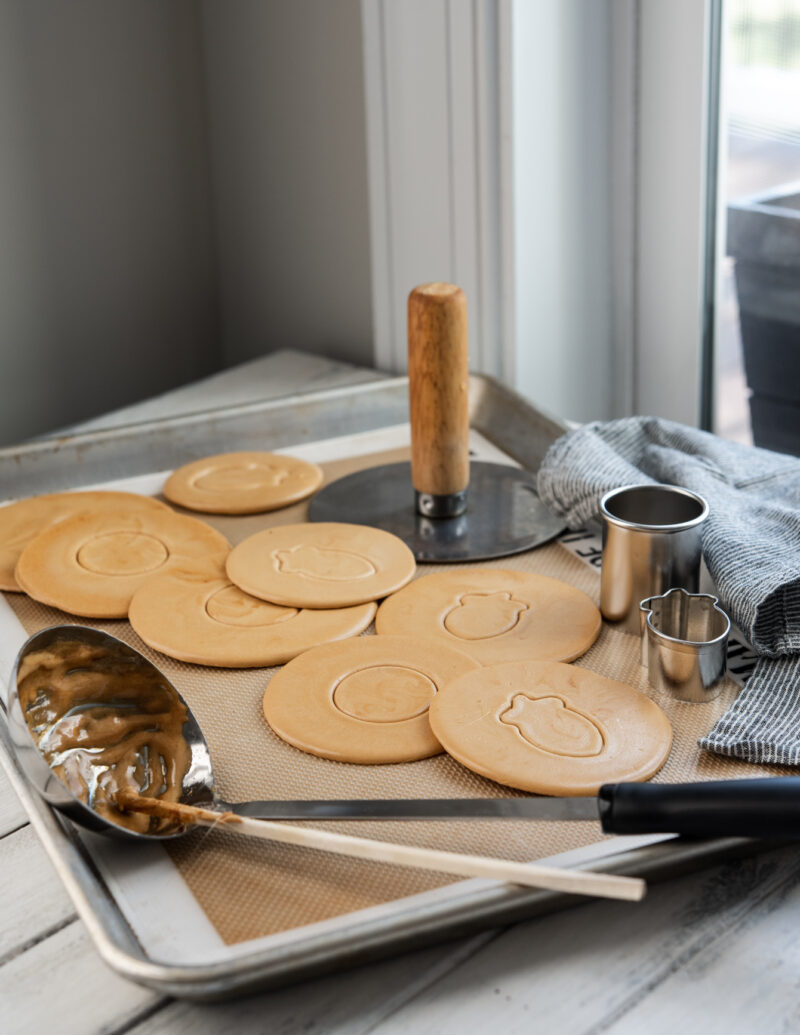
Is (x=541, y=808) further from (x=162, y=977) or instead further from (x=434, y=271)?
(x=434, y=271)

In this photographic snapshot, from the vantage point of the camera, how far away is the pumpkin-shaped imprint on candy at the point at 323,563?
663 millimetres

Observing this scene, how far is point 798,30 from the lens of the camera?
893mm

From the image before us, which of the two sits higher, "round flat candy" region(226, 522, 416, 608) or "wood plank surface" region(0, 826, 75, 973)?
"round flat candy" region(226, 522, 416, 608)

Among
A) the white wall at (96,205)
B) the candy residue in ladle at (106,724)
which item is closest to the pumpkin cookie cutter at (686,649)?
the candy residue in ladle at (106,724)

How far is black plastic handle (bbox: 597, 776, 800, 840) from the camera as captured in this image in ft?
1.33

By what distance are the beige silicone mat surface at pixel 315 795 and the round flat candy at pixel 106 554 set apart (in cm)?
4

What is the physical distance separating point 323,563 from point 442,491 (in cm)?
12

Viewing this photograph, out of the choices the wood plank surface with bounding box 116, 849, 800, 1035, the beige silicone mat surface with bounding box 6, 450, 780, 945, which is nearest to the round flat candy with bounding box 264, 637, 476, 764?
the beige silicone mat surface with bounding box 6, 450, 780, 945

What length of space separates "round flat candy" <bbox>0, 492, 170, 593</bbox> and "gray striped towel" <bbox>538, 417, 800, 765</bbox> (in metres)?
0.29

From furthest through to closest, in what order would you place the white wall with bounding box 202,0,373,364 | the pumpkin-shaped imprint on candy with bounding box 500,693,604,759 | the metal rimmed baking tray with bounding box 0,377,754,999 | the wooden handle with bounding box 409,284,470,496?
the white wall with bounding box 202,0,373,364
the wooden handle with bounding box 409,284,470,496
the pumpkin-shaped imprint on candy with bounding box 500,693,604,759
the metal rimmed baking tray with bounding box 0,377,754,999

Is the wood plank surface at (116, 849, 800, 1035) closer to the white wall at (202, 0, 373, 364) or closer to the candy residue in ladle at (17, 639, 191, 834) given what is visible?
the candy residue in ladle at (17, 639, 191, 834)

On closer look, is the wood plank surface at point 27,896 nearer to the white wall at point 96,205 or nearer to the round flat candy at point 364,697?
the round flat candy at point 364,697

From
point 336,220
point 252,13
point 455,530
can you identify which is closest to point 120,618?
point 455,530

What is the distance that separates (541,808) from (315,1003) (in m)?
0.12
